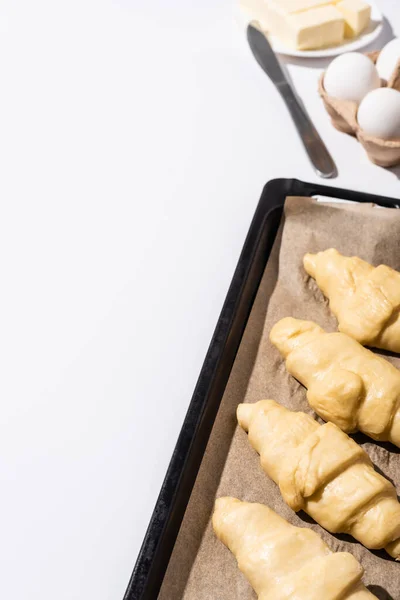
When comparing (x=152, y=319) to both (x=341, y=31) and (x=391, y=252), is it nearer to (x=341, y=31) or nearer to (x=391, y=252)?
(x=391, y=252)

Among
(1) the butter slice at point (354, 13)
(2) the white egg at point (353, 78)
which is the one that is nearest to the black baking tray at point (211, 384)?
(2) the white egg at point (353, 78)

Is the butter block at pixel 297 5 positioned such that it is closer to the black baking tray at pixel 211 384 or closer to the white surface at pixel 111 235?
the white surface at pixel 111 235

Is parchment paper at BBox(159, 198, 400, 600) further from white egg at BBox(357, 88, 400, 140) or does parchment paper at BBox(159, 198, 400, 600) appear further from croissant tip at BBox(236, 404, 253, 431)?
white egg at BBox(357, 88, 400, 140)

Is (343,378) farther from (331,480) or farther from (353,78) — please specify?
(353,78)

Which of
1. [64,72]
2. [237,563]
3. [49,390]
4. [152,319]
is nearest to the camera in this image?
[237,563]

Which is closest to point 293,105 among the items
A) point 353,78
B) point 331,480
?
point 353,78

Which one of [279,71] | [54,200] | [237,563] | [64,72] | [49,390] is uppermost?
[64,72]

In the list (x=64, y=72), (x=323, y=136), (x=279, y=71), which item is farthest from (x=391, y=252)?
(x=64, y=72)
